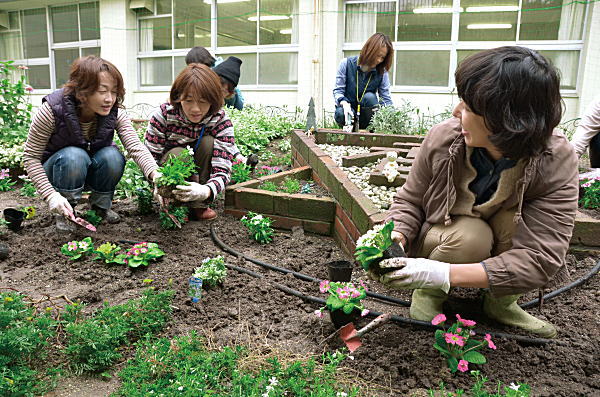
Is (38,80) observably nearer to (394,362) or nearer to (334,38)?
(334,38)

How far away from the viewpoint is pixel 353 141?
5.04 metres

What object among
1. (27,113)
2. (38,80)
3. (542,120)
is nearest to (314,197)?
(542,120)

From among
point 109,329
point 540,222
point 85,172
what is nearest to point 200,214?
point 85,172

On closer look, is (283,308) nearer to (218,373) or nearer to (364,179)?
(218,373)

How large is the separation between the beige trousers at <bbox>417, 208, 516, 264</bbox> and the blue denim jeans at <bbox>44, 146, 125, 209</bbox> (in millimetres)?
2239

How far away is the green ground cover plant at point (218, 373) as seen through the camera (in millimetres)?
1392

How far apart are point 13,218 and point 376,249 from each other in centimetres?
254

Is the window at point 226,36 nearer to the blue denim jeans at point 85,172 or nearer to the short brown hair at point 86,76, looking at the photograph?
the blue denim jeans at point 85,172

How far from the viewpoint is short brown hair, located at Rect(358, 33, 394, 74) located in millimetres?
4812

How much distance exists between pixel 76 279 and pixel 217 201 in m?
1.43

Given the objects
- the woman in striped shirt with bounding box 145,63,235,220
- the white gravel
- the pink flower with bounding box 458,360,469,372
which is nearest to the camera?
the pink flower with bounding box 458,360,469,372

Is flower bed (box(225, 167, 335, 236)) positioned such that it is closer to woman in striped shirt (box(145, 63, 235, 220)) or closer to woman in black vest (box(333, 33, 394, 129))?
woman in striped shirt (box(145, 63, 235, 220))

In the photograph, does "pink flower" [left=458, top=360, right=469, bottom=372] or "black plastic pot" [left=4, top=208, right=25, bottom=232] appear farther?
"black plastic pot" [left=4, top=208, right=25, bottom=232]

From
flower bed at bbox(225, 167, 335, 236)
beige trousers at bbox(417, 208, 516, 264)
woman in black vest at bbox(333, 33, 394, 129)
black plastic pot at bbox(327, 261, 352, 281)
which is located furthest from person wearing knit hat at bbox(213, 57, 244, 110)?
beige trousers at bbox(417, 208, 516, 264)
